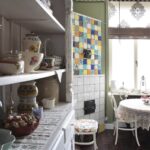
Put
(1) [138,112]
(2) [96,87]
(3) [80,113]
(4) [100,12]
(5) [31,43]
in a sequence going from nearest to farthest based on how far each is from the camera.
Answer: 1. (5) [31,43]
2. (1) [138,112]
3. (3) [80,113]
4. (2) [96,87]
5. (4) [100,12]

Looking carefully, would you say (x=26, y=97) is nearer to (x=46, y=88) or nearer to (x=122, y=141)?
(x=46, y=88)

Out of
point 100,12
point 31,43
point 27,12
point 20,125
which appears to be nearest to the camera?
point 20,125

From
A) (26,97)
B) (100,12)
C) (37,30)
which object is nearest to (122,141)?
(100,12)

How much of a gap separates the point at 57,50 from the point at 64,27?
0.25m

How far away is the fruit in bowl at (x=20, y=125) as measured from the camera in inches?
46.4

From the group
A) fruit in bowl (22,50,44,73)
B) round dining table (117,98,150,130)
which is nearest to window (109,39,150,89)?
round dining table (117,98,150,130)

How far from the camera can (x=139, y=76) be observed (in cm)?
480

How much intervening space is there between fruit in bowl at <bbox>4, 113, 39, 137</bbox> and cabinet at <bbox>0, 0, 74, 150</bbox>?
154 millimetres

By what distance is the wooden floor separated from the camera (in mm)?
3660

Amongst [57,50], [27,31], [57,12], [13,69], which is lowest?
[13,69]

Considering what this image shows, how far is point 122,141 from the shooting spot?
13.0 feet

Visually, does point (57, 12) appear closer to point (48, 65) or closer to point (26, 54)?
point (48, 65)

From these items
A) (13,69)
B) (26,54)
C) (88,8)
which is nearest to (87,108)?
(88,8)

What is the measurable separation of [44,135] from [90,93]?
10.5 feet
